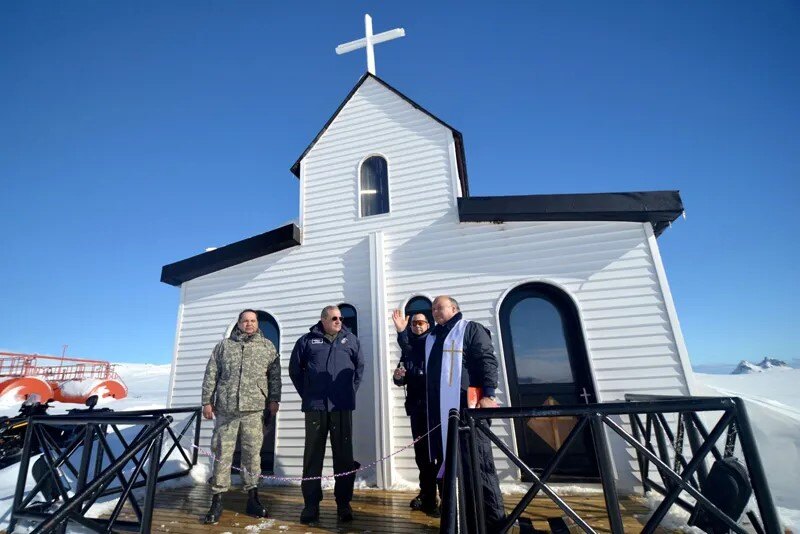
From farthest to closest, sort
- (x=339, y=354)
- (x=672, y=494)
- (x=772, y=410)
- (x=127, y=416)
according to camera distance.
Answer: (x=772, y=410) → (x=339, y=354) → (x=127, y=416) → (x=672, y=494)

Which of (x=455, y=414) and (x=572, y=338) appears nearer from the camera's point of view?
(x=455, y=414)

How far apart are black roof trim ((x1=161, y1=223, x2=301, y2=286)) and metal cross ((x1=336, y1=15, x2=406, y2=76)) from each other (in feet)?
13.0

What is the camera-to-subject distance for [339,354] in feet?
13.1

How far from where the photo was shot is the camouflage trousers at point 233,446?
3707 millimetres

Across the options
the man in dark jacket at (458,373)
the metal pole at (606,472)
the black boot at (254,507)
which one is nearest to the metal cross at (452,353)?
the man in dark jacket at (458,373)

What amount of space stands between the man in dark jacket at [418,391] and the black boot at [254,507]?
62.3 inches

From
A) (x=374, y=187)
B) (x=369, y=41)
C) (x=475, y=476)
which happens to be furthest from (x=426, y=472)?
(x=369, y=41)

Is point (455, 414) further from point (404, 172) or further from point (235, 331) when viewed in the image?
point (404, 172)

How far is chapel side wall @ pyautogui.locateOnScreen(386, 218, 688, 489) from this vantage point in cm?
454

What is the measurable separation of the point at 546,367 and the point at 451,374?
234cm

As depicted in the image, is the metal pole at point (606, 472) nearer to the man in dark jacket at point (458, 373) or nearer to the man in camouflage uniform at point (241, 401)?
the man in dark jacket at point (458, 373)

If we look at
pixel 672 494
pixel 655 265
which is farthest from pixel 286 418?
pixel 655 265

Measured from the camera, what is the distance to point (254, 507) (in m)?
3.77

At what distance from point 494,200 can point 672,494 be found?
13.2ft
